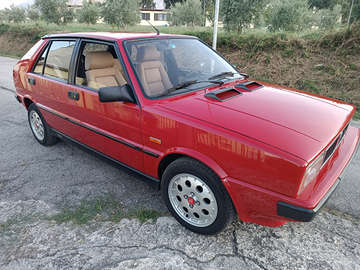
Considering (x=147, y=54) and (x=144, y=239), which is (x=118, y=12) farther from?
(x=144, y=239)

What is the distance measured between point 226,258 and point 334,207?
139 cm

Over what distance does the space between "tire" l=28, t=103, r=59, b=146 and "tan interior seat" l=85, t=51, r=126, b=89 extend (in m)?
1.35

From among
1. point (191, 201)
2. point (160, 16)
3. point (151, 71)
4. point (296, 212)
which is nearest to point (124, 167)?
point (191, 201)

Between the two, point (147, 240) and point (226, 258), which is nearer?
point (226, 258)

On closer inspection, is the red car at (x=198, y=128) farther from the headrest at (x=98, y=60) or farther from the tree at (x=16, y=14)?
the tree at (x=16, y=14)

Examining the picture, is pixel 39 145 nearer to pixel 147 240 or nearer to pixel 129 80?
pixel 129 80

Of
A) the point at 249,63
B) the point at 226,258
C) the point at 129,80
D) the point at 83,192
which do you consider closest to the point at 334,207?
the point at 226,258

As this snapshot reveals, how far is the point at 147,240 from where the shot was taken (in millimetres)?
2371

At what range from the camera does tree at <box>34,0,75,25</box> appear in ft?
72.5

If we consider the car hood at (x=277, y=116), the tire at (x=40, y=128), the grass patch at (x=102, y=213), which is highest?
the car hood at (x=277, y=116)

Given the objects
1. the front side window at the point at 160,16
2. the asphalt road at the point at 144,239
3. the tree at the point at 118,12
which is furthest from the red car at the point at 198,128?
the front side window at the point at 160,16

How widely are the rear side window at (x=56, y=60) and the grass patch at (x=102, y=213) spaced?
63.3 inches

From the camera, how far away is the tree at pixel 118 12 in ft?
65.5

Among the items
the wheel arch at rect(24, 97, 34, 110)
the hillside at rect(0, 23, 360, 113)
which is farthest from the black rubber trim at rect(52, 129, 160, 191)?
the hillside at rect(0, 23, 360, 113)
